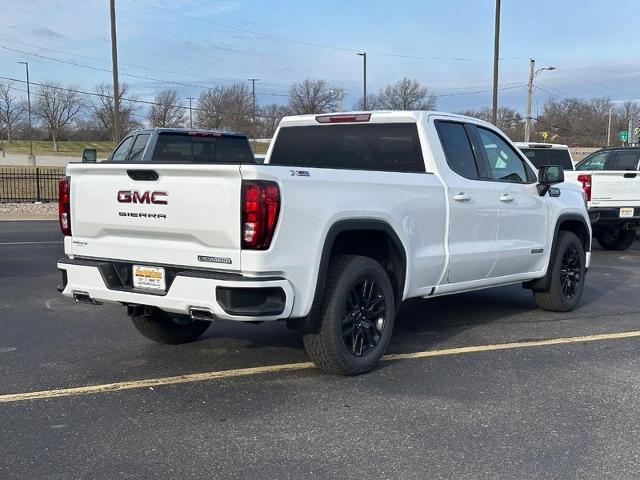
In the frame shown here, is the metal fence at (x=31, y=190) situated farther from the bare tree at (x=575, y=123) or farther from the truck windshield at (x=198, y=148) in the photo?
the bare tree at (x=575, y=123)

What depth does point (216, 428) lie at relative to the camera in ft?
13.1

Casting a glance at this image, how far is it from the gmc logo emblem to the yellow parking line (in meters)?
1.27

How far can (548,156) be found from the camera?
14547 mm

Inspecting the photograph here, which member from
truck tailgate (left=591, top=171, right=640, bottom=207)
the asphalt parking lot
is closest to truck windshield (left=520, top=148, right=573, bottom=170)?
truck tailgate (left=591, top=171, right=640, bottom=207)

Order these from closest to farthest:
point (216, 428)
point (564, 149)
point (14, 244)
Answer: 1. point (216, 428)
2. point (14, 244)
3. point (564, 149)

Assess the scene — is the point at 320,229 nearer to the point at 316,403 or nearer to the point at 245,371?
the point at 316,403

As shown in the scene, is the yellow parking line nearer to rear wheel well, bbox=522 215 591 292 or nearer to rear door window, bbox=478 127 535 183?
rear wheel well, bbox=522 215 591 292

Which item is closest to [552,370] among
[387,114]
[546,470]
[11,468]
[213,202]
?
[546,470]

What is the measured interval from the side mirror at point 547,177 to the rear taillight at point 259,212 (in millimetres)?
3535

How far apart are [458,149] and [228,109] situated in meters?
64.4

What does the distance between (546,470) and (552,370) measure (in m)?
1.83

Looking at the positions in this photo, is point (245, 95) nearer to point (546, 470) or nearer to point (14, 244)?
point (14, 244)

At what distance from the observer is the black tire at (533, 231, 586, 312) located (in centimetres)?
715

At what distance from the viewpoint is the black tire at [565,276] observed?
281 inches
